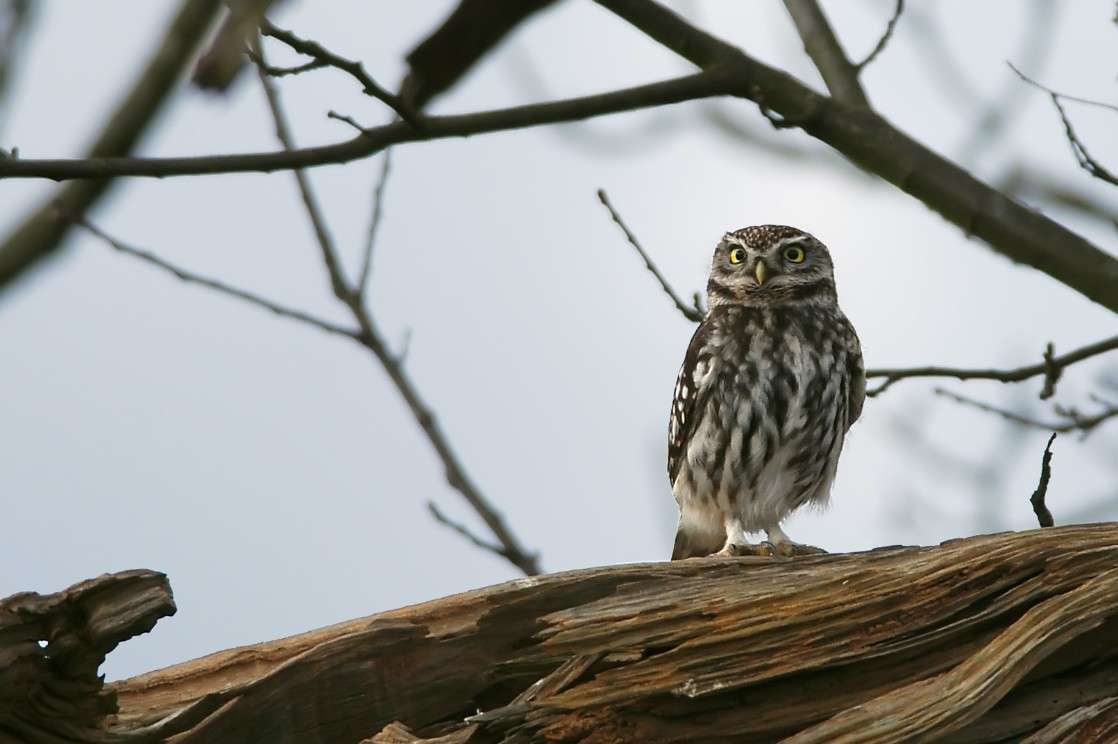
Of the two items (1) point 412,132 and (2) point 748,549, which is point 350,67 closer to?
(1) point 412,132

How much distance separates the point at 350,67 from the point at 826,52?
6.29 feet

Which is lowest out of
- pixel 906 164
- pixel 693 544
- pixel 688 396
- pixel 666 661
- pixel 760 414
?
pixel 666 661

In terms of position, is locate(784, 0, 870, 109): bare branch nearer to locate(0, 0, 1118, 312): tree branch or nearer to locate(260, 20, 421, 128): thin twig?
locate(0, 0, 1118, 312): tree branch

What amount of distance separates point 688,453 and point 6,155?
394 cm

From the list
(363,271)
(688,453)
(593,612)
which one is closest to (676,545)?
(688,453)

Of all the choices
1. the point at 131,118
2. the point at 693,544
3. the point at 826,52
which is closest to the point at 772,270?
the point at 693,544

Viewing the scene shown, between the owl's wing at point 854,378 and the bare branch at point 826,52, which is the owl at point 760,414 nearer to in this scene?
the owl's wing at point 854,378

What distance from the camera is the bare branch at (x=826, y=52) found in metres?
4.68

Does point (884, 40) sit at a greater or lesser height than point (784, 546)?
greater

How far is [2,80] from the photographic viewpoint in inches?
75.0

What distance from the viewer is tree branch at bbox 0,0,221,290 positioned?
1693mm

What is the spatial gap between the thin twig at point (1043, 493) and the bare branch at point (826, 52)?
4.31ft

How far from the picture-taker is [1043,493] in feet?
12.7

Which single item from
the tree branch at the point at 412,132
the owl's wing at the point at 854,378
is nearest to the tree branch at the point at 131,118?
the tree branch at the point at 412,132
